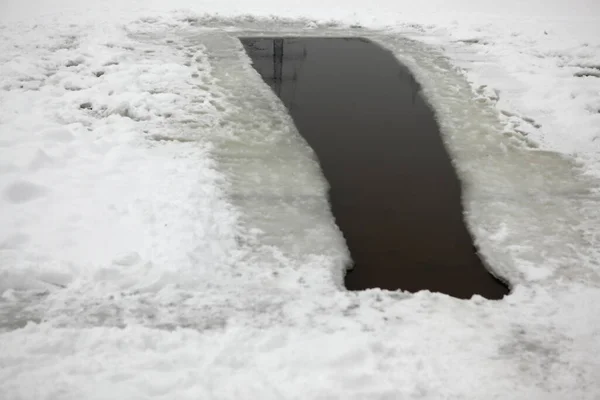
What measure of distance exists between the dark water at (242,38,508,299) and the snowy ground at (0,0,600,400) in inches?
Result: 8.4

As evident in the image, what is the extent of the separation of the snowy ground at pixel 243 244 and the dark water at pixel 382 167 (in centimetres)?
21

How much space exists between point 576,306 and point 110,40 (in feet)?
29.7

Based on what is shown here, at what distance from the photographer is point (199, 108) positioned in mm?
6945

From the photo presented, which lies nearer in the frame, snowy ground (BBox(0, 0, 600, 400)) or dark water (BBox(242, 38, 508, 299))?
snowy ground (BBox(0, 0, 600, 400))

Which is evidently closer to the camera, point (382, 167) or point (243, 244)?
point (243, 244)

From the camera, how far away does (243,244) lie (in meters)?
4.38

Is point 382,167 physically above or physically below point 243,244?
above

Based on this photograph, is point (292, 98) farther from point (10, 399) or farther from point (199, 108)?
point (10, 399)

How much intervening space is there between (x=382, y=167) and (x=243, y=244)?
225 cm

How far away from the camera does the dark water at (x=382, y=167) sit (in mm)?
4332

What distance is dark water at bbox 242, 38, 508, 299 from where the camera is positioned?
433 cm

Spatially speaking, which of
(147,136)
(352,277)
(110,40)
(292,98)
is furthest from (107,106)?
(352,277)

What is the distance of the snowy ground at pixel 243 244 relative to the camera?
3080mm

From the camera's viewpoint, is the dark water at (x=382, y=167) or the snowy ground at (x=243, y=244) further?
the dark water at (x=382, y=167)
